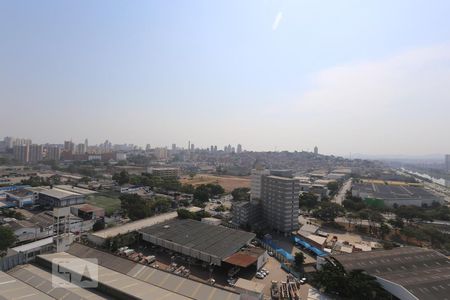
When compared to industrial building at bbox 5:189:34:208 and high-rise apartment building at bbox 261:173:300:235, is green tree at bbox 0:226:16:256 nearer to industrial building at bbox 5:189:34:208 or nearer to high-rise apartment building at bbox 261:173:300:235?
industrial building at bbox 5:189:34:208

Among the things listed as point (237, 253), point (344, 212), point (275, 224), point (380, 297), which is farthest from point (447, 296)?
point (344, 212)

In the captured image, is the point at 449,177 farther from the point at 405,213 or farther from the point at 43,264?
the point at 43,264

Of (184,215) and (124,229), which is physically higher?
(184,215)

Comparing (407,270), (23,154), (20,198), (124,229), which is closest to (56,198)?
(20,198)

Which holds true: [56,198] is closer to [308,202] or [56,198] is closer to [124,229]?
[124,229]

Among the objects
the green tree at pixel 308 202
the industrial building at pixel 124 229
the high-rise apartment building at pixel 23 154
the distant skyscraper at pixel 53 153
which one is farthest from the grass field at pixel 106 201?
the distant skyscraper at pixel 53 153
